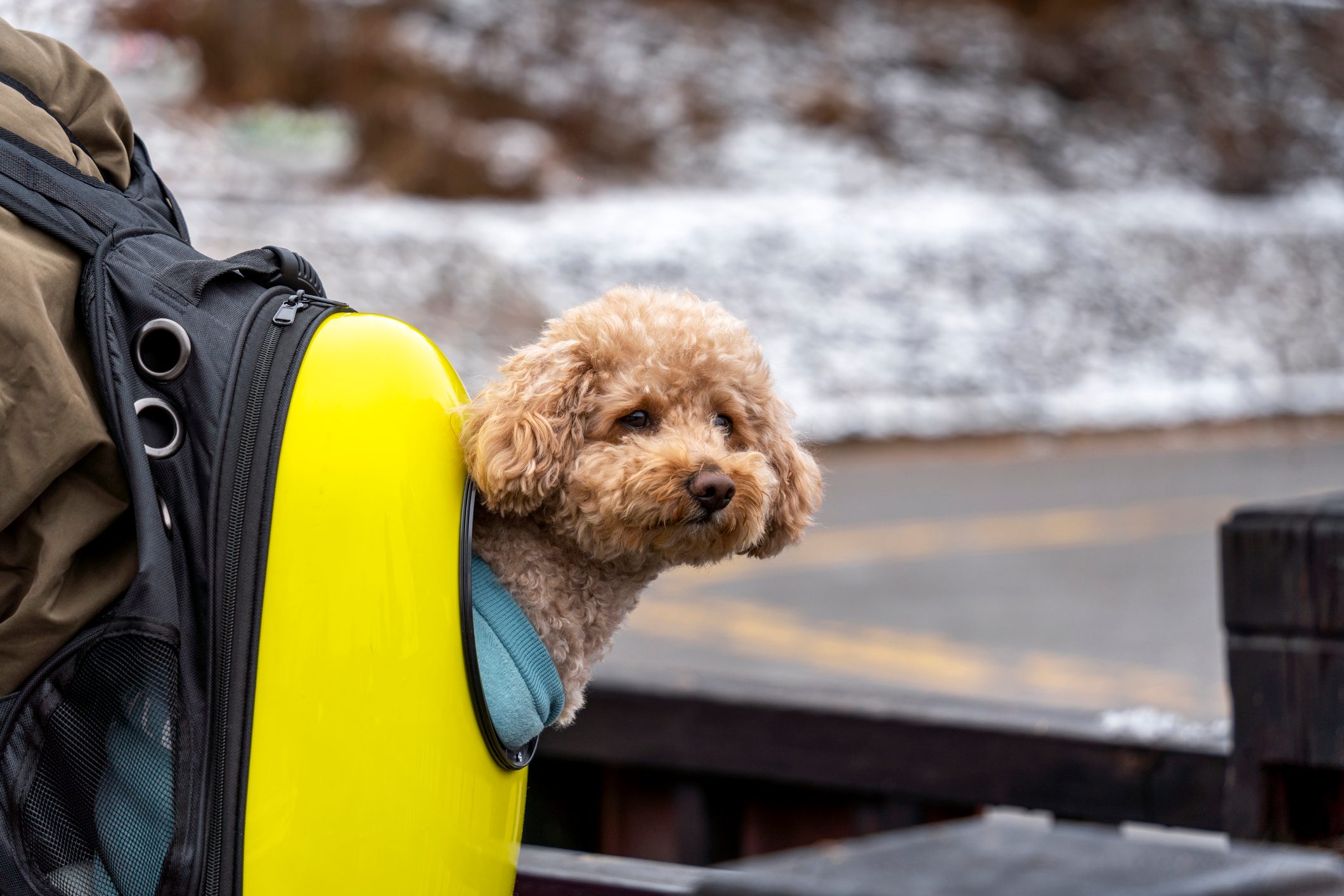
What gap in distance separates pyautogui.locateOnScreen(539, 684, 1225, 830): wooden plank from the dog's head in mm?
1171

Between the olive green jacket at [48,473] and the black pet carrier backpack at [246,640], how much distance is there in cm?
3

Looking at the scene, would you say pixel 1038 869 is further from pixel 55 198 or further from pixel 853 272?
pixel 853 272

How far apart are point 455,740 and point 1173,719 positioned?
1.74 meters

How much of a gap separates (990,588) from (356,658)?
6878 millimetres

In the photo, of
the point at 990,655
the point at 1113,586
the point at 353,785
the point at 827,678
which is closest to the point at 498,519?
the point at 353,785

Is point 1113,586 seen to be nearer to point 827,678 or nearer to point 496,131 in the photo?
point 827,678

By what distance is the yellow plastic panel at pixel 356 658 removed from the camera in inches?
67.0

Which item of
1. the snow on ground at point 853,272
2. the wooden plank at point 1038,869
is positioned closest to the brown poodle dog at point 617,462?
the wooden plank at point 1038,869

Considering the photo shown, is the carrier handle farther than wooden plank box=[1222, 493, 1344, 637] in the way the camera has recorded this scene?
No

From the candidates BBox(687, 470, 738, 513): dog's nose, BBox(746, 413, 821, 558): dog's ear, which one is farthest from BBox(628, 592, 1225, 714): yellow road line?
BBox(687, 470, 738, 513): dog's nose

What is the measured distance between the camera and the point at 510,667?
1.79 m

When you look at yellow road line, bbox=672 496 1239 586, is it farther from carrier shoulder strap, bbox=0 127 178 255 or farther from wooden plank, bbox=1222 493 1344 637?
carrier shoulder strap, bbox=0 127 178 255

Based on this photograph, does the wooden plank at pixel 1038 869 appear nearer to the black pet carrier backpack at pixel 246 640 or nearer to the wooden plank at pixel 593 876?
the black pet carrier backpack at pixel 246 640

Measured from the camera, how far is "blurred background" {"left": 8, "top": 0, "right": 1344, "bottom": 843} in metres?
10.2
